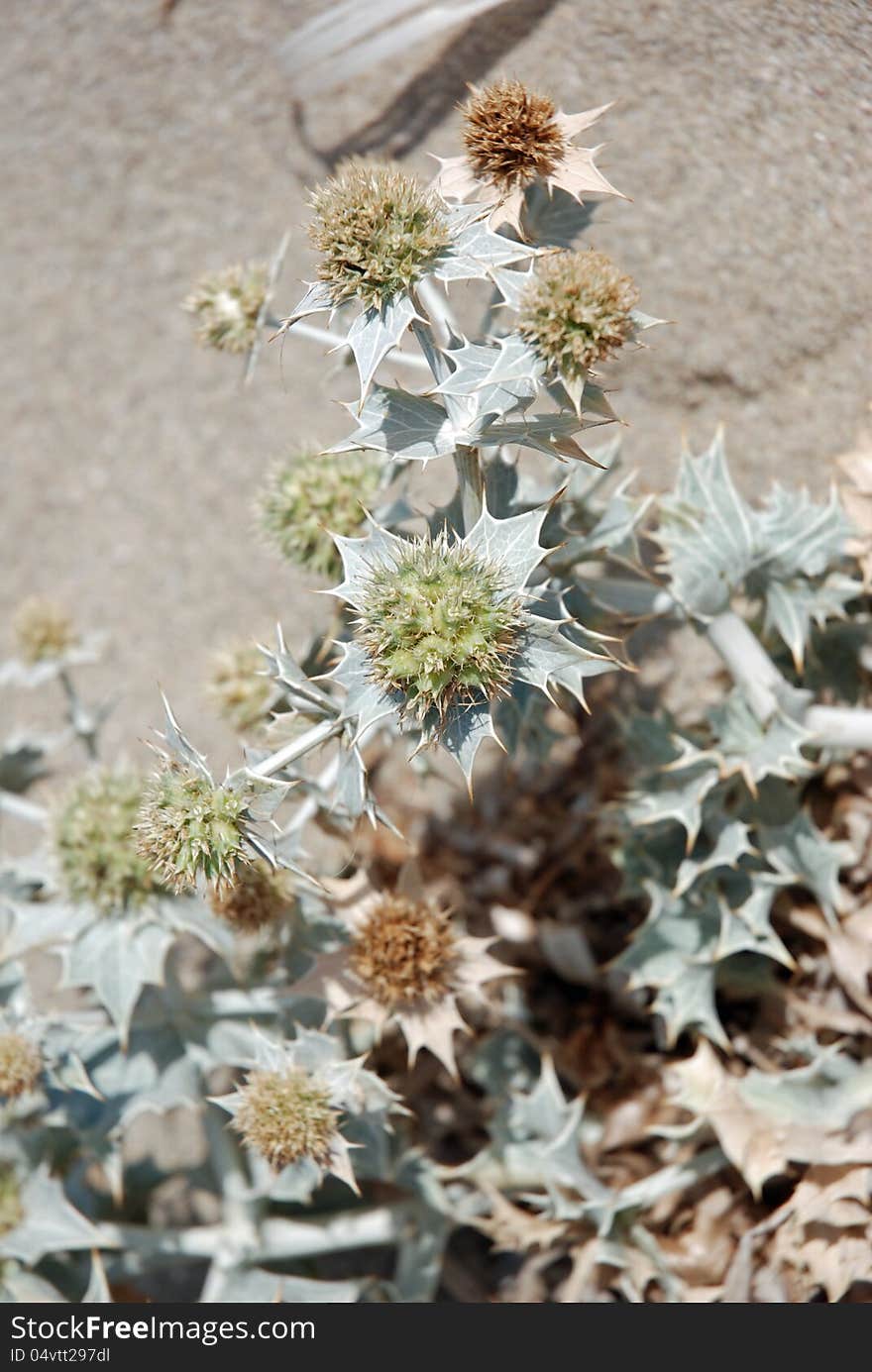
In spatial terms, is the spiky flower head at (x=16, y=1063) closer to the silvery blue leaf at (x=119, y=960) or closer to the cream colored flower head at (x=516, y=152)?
the silvery blue leaf at (x=119, y=960)

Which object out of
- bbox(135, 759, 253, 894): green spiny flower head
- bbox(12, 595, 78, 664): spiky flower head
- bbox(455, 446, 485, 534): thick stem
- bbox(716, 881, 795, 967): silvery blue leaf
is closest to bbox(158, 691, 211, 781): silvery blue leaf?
bbox(135, 759, 253, 894): green spiny flower head

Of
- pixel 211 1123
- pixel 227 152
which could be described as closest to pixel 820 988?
pixel 211 1123

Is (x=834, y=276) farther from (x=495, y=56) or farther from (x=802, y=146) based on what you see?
(x=495, y=56)

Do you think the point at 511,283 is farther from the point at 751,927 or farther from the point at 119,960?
the point at 119,960

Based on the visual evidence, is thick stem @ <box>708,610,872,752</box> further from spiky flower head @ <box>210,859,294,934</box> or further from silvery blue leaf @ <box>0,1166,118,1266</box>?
silvery blue leaf @ <box>0,1166,118,1266</box>

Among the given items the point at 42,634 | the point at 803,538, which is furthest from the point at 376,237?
the point at 42,634

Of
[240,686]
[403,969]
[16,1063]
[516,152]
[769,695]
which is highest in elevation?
[516,152]
